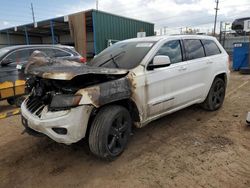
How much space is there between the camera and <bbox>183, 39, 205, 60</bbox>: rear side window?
14.4 feet

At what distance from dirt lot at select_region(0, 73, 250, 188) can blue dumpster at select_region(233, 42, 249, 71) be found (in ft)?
30.3

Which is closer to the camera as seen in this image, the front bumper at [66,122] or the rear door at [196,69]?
the front bumper at [66,122]

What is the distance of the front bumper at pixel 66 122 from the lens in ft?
9.10

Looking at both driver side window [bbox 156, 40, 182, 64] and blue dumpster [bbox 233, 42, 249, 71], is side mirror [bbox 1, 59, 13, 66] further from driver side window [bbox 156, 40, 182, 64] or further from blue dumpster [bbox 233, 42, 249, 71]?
blue dumpster [bbox 233, 42, 249, 71]

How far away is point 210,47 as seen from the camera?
16.5 ft

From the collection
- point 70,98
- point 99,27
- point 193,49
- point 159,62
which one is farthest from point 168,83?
point 99,27

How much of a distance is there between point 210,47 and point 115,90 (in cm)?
299

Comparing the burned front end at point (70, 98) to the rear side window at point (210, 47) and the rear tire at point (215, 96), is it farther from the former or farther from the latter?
the rear tire at point (215, 96)

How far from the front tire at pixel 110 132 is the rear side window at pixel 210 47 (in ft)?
8.62

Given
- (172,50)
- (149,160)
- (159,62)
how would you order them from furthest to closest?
1. (172,50)
2. (159,62)
3. (149,160)

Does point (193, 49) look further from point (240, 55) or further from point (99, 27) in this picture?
point (99, 27)

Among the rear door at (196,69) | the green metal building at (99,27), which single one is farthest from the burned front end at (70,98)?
the green metal building at (99,27)

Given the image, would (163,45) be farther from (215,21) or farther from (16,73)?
(215,21)

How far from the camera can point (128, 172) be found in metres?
2.97
